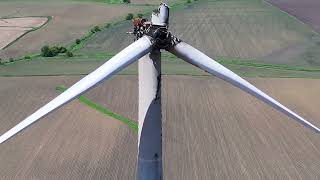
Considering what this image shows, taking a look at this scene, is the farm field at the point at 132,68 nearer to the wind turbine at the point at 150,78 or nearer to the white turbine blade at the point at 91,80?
the wind turbine at the point at 150,78

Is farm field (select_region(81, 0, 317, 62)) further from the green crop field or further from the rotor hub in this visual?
the rotor hub

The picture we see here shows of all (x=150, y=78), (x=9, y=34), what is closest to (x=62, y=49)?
(x=9, y=34)

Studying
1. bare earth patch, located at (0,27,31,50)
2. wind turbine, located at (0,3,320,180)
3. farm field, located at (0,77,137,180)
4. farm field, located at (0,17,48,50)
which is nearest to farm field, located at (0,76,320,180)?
farm field, located at (0,77,137,180)

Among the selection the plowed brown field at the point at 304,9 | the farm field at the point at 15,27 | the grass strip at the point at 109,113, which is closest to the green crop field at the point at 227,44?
the plowed brown field at the point at 304,9

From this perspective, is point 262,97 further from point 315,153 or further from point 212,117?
point 212,117

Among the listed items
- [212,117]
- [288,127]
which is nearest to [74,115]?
[212,117]

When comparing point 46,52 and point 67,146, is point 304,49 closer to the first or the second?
point 46,52
